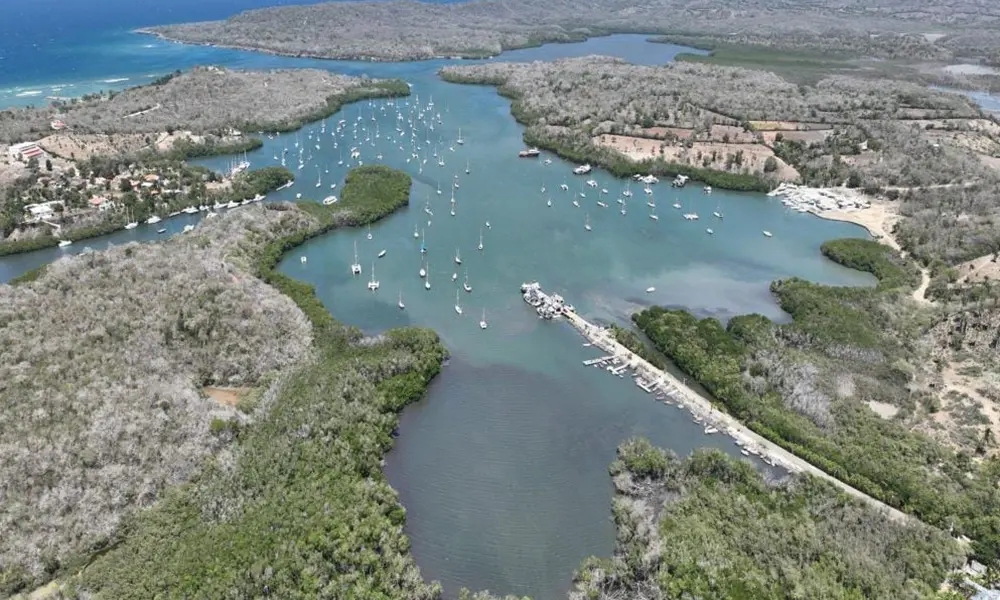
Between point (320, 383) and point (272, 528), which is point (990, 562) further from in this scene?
point (320, 383)

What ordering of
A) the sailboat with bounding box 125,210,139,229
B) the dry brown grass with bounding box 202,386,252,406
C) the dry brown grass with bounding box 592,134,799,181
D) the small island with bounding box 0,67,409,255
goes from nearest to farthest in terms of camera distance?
the dry brown grass with bounding box 202,386,252,406
the sailboat with bounding box 125,210,139,229
the small island with bounding box 0,67,409,255
the dry brown grass with bounding box 592,134,799,181

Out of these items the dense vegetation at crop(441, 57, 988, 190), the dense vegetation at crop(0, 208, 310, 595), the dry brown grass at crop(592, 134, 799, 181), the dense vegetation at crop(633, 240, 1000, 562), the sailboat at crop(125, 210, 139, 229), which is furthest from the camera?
the dry brown grass at crop(592, 134, 799, 181)

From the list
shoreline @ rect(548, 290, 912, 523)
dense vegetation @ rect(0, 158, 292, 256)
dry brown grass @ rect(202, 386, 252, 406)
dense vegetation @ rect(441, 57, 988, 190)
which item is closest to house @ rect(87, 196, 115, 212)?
dense vegetation @ rect(0, 158, 292, 256)

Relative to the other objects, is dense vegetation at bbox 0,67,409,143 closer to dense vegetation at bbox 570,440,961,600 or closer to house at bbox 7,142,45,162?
house at bbox 7,142,45,162

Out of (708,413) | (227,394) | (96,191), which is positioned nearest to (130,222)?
(96,191)

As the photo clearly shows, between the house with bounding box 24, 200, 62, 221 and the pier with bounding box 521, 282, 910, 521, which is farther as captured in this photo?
the house with bounding box 24, 200, 62, 221

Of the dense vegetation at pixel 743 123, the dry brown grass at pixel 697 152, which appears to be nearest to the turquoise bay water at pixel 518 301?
the dense vegetation at pixel 743 123

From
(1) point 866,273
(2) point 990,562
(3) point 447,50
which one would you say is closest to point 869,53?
(3) point 447,50

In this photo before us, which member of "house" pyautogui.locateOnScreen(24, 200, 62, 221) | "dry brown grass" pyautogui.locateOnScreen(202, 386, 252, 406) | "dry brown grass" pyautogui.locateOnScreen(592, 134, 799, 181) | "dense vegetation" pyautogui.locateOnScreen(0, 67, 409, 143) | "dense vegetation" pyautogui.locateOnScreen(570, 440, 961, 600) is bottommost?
"dense vegetation" pyautogui.locateOnScreen(570, 440, 961, 600)
